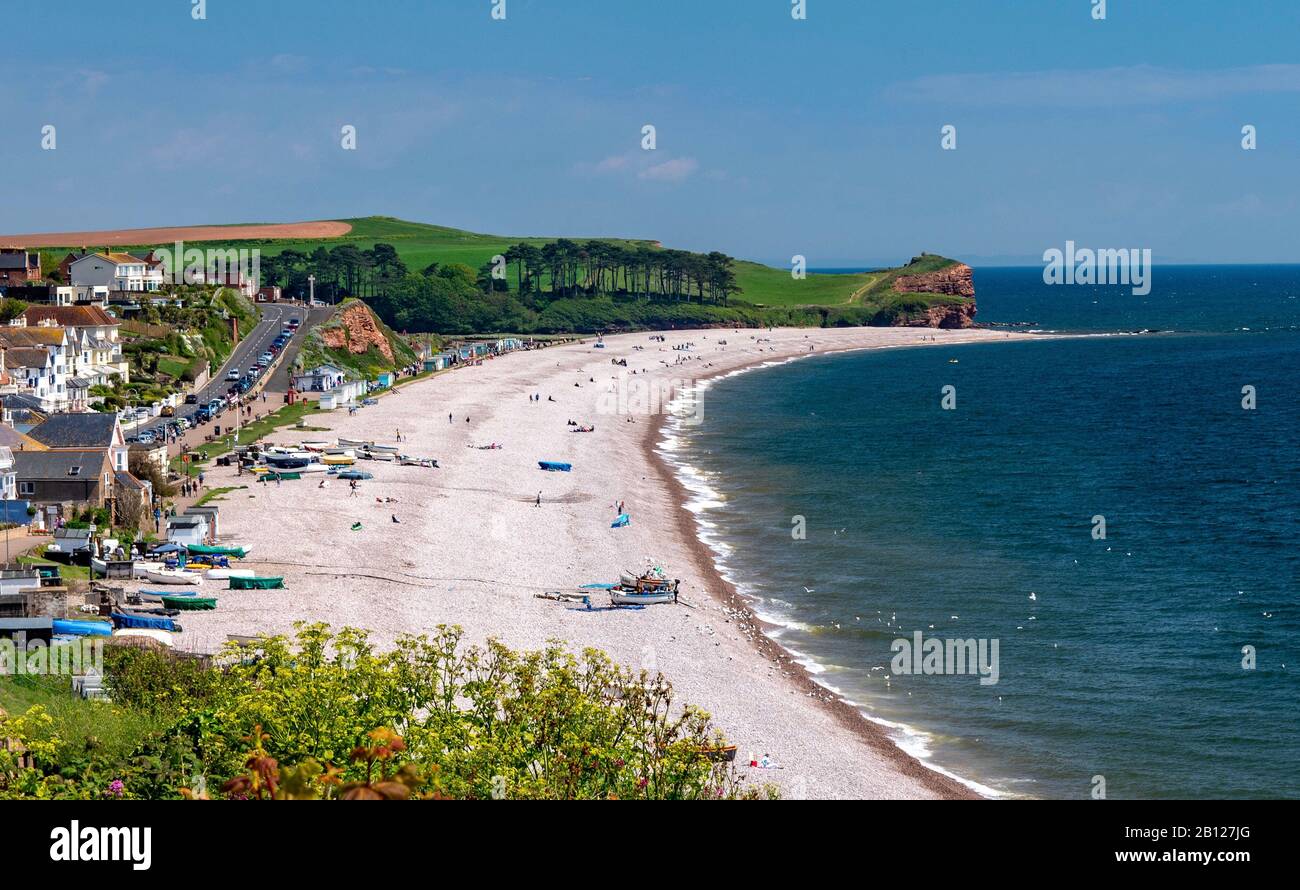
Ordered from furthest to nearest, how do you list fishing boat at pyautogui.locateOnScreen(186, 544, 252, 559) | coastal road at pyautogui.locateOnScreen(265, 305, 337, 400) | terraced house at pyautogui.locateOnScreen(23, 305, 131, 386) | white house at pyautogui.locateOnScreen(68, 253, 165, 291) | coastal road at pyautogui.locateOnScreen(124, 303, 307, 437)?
1. white house at pyautogui.locateOnScreen(68, 253, 165, 291)
2. coastal road at pyautogui.locateOnScreen(265, 305, 337, 400)
3. terraced house at pyautogui.locateOnScreen(23, 305, 131, 386)
4. coastal road at pyautogui.locateOnScreen(124, 303, 307, 437)
5. fishing boat at pyautogui.locateOnScreen(186, 544, 252, 559)

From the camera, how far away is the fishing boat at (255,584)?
5066cm

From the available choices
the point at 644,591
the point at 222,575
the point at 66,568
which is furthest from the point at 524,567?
the point at 66,568

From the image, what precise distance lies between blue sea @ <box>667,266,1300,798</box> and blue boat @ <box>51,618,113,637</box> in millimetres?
22773

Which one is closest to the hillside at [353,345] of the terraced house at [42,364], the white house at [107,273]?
the white house at [107,273]

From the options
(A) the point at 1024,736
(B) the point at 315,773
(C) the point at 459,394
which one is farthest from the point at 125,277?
(B) the point at 315,773

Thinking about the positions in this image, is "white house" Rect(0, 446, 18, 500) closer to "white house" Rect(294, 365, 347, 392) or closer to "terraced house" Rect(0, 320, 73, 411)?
"terraced house" Rect(0, 320, 73, 411)

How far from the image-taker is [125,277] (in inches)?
5374

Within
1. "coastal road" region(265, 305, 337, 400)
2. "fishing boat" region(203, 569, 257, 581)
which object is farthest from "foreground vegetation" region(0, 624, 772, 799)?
"coastal road" region(265, 305, 337, 400)

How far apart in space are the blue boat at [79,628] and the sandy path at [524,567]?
7.99 feet

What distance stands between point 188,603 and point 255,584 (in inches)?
151

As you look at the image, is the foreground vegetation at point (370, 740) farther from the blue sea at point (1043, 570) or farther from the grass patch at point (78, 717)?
the blue sea at point (1043, 570)

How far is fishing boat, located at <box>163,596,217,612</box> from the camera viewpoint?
47119 mm

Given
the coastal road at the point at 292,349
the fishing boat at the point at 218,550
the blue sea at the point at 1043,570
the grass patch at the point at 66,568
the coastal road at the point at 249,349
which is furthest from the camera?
the coastal road at the point at 292,349
